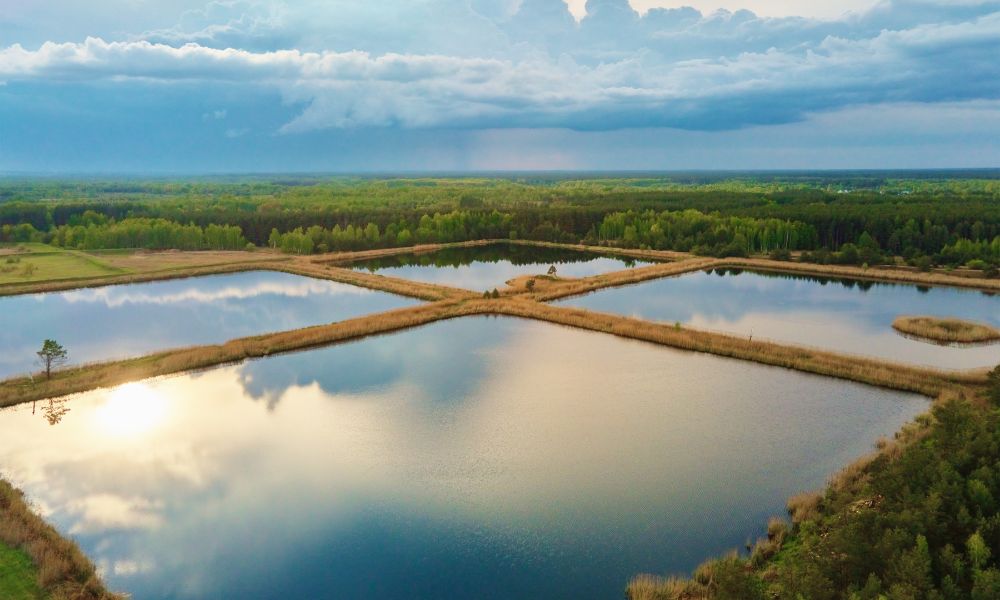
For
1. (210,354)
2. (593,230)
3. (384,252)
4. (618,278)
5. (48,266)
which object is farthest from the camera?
(593,230)

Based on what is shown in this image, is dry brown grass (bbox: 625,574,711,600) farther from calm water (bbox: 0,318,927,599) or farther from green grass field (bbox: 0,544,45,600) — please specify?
green grass field (bbox: 0,544,45,600)

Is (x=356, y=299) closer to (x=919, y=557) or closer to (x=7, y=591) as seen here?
(x=7, y=591)

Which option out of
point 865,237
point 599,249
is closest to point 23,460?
point 599,249

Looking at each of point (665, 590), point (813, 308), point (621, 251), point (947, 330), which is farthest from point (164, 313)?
point (621, 251)

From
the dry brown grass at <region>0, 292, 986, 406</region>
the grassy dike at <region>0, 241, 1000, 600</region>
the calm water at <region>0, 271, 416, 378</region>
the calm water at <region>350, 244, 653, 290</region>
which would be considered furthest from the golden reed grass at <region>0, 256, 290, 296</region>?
the dry brown grass at <region>0, 292, 986, 406</region>

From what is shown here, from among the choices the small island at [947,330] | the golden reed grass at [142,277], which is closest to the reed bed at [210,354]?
the golden reed grass at [142,277]

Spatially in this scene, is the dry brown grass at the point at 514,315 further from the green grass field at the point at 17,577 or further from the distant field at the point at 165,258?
the distant field at the point at 165,258

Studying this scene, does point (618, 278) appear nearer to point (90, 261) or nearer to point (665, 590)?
point (665, 590)

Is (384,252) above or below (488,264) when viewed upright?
above
